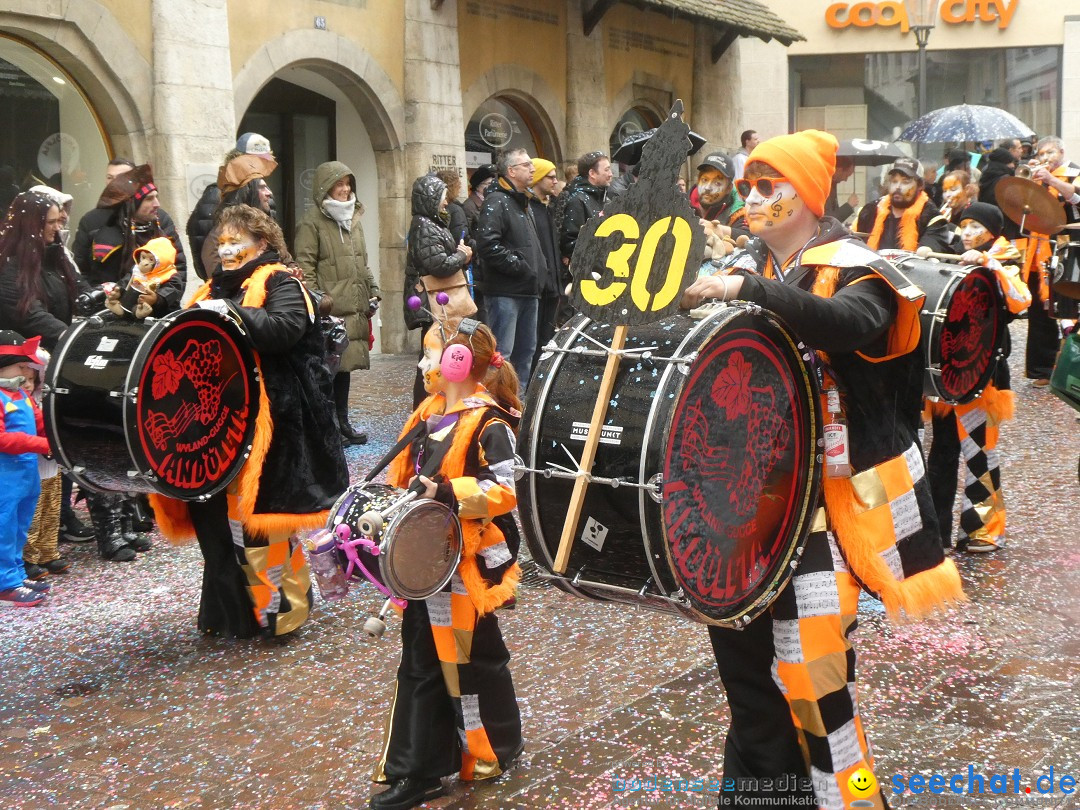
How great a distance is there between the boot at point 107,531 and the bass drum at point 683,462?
4.14 meters

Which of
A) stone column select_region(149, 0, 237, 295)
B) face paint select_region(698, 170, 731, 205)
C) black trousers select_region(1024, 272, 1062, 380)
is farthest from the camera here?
black trousers select_region(1024, 272, 1062, 380)

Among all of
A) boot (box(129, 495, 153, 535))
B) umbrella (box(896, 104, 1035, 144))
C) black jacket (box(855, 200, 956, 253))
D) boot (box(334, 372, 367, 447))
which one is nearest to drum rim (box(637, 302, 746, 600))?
black jacket (box(855, 200, 956, 253))

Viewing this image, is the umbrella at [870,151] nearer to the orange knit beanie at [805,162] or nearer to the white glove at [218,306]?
the white glove at [218,306]

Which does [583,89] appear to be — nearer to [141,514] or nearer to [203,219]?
[203,219]

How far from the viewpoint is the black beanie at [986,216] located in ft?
24.7

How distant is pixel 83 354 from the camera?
5.11m

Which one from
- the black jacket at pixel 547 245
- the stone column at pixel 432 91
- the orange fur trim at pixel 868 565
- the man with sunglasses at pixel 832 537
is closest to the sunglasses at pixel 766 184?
the man with sunglasses at pixel 832 537

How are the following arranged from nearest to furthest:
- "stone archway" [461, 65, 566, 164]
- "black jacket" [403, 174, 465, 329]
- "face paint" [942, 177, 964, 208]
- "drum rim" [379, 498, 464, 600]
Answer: "drum rim" [379, 498, 464, 600] → "face paint" [942, 177, 964, 208] → "black jacket" [403, 174, 465, 329] → "stone archway" [461, 65, 566, 164]

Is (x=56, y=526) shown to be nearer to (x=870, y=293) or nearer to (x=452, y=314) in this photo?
(x=452, y=314)

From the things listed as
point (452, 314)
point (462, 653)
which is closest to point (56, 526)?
point (452, 314)

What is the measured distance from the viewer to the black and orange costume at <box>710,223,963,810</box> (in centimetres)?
317

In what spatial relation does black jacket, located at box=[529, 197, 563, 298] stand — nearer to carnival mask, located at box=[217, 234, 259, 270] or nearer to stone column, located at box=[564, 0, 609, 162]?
carnival mask, located at box=[217, 234, 259, 270]

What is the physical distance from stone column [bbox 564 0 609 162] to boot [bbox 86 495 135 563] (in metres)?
11.0

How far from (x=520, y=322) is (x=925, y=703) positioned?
20.7 ft
